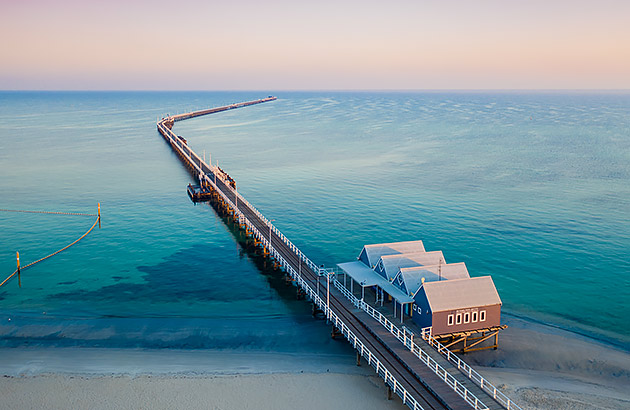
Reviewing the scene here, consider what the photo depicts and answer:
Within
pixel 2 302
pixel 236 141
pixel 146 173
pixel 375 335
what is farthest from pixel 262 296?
pixel 236 141

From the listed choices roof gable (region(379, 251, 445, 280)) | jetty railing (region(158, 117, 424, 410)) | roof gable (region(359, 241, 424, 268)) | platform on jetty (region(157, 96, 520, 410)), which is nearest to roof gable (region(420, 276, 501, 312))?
platform on jetty (region(157, 96, 520, 410))

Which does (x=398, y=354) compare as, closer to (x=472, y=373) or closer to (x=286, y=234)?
(x=472, y=373)

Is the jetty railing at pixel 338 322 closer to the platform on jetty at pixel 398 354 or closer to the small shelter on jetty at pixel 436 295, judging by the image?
the platform on jetty at pixel 398 354

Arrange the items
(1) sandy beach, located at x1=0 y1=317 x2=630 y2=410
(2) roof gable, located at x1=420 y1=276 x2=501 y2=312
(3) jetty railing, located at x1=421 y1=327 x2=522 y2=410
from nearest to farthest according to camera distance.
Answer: (3) jetty railing, located at x1=421 y1=327 x2=522 y2=410
(1) sandy beach, located at x1=0 y1=317 x2=630 y2=410
(2) roof gable, located at x1=420 y1=276 x2=501 y2=312

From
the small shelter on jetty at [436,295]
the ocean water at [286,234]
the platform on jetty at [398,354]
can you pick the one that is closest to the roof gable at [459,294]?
the small shelter on jetty at [436,295]

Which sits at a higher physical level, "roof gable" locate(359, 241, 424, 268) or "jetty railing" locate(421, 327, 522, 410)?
"roof gable" locate(359, 241, 424, 268)

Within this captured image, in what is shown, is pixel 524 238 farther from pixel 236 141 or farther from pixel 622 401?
pixel 236 141

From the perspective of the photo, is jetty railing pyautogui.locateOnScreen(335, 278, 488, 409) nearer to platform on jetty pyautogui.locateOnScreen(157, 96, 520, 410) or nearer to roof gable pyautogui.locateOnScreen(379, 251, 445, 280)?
platform on jetty pyautogui.locateOnScreen(157, 96, 520, 410)
